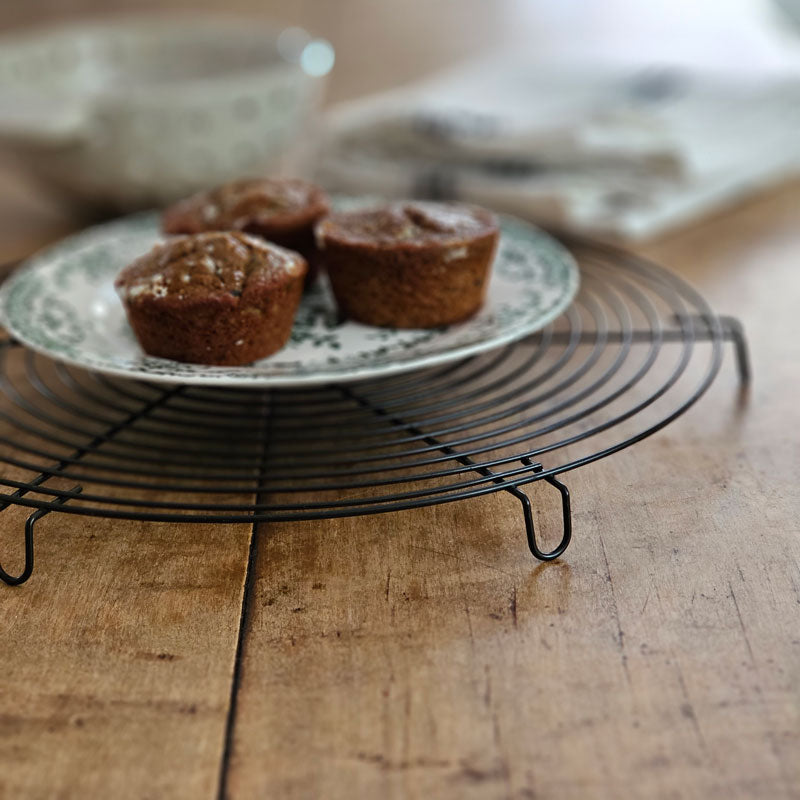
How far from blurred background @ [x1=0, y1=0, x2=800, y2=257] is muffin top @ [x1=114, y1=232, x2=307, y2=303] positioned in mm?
609

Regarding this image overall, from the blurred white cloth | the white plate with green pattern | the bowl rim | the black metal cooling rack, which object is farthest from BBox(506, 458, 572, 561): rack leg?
the bowl rim

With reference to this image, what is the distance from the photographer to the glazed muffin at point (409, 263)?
1307 mm

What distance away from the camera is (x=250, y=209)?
1.44 metres

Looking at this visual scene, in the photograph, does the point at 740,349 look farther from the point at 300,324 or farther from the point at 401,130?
the point at 401,130

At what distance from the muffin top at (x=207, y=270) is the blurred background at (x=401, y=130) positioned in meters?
0.61

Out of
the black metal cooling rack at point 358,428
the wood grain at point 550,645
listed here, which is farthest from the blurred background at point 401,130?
the wood grain at point 550,645

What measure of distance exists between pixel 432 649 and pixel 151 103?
1294 millimetres

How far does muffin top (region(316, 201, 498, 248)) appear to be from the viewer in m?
1.32

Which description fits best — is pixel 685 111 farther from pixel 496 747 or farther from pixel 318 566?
pixel 496 747

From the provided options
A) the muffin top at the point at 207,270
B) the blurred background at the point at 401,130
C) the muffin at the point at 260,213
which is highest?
Result: the muffin top at the point at 207,270

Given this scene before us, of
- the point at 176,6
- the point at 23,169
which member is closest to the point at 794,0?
the point at 176,6

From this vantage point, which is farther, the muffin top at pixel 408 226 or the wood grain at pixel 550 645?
the muffin top at pixel 408 226

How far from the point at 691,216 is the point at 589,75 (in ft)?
1.73

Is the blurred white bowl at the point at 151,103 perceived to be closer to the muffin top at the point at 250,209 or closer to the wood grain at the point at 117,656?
the muffin top at the point at 250,209
